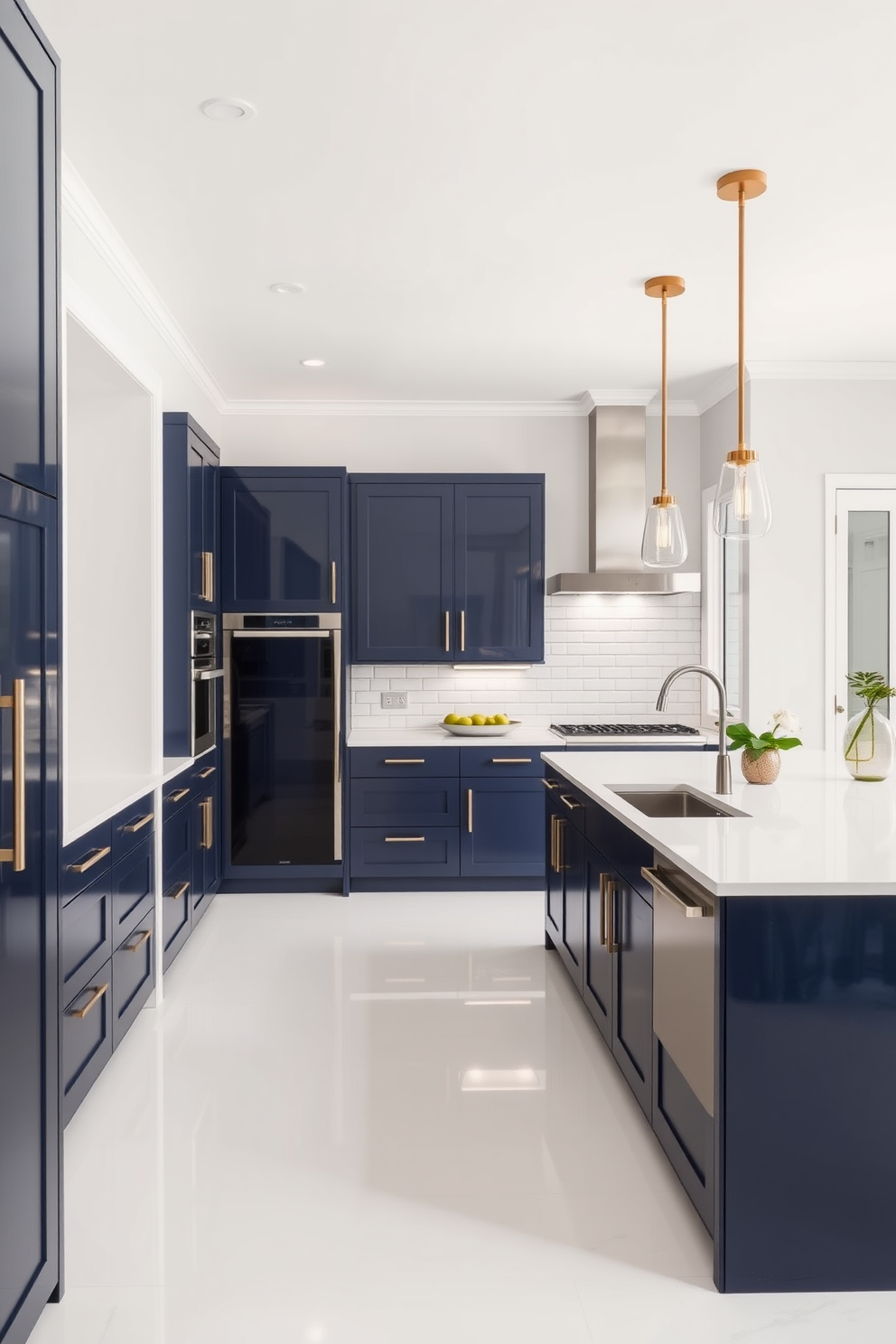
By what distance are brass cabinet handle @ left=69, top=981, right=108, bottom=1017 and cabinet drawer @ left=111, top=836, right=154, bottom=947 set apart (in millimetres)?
200

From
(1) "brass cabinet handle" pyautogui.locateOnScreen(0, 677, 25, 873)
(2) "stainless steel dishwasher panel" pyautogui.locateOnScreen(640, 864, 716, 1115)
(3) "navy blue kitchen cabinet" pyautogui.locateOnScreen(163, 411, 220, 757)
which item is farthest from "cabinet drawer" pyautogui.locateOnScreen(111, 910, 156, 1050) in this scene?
(2) "stainless steel dishwasher panel" pyautogui.locateOnScreen(640, 864, 716, 1115)

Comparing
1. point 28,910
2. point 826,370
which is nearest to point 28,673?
point 28,910

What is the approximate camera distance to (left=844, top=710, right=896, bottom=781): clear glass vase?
3.11 meters

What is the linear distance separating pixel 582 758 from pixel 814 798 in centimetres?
121

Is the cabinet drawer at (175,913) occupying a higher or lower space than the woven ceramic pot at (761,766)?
lower

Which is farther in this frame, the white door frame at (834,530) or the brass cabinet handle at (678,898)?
the white door frame at (834,530)

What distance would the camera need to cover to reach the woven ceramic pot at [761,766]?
316cm

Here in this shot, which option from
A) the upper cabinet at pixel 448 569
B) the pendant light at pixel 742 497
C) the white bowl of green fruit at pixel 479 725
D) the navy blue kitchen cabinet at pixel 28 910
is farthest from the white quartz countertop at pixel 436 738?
the navy blue kitchen cabinet at pixel 28 910

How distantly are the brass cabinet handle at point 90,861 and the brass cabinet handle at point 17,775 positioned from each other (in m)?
0.96

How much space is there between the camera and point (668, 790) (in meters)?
3.22

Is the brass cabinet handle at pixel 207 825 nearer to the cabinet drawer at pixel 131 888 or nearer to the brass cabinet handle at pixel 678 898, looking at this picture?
the cabinet drawer at pixel 131 888

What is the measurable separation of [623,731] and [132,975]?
3.19 meters

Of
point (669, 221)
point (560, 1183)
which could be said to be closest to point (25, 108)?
point (669, 221)

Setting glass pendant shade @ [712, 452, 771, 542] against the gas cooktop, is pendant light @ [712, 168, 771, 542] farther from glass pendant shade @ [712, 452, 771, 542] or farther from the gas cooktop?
the gas cooktop
